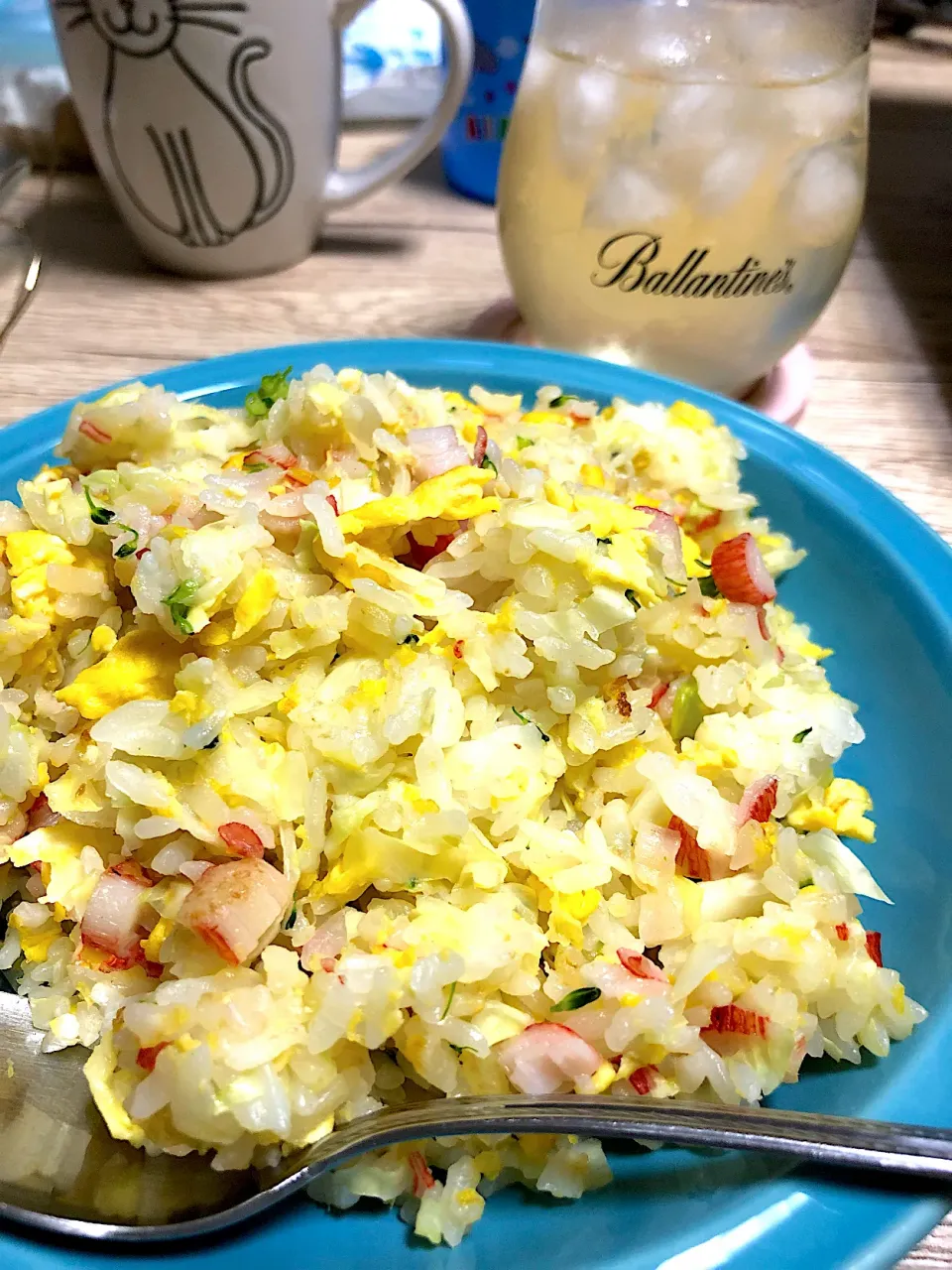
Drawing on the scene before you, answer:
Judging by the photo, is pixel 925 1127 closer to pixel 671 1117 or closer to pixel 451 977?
pixel 671 1117

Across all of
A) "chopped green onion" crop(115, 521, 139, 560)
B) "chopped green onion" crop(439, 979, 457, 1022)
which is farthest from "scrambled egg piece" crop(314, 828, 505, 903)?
"chopped green onion" crop(115, 521, 139, 560)

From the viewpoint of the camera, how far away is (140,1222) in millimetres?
626

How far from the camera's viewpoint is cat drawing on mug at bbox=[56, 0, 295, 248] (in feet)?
4.63

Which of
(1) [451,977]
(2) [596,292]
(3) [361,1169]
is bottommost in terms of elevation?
(3) [361,1169]

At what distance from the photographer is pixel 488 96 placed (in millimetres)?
1938

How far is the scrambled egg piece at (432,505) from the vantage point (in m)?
0.90

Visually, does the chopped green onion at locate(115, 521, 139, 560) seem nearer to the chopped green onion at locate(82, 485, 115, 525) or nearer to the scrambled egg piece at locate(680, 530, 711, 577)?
the chopped green onion at locate(82, 485, 115, 525)

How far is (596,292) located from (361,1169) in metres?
1.08

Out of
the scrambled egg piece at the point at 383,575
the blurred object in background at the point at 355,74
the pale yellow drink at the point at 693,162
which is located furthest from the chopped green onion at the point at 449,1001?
the blurred object in background at the point at 355,74

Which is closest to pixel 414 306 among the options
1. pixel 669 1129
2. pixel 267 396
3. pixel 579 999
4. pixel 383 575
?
pixel 267 396

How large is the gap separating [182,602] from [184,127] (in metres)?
1.08

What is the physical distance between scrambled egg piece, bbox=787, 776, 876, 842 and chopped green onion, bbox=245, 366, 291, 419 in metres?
0.70

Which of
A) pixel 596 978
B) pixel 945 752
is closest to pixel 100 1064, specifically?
pixel 596 978

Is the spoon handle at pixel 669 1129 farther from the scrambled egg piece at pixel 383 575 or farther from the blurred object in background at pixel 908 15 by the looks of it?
the blurred object in background at pixel 908 15
